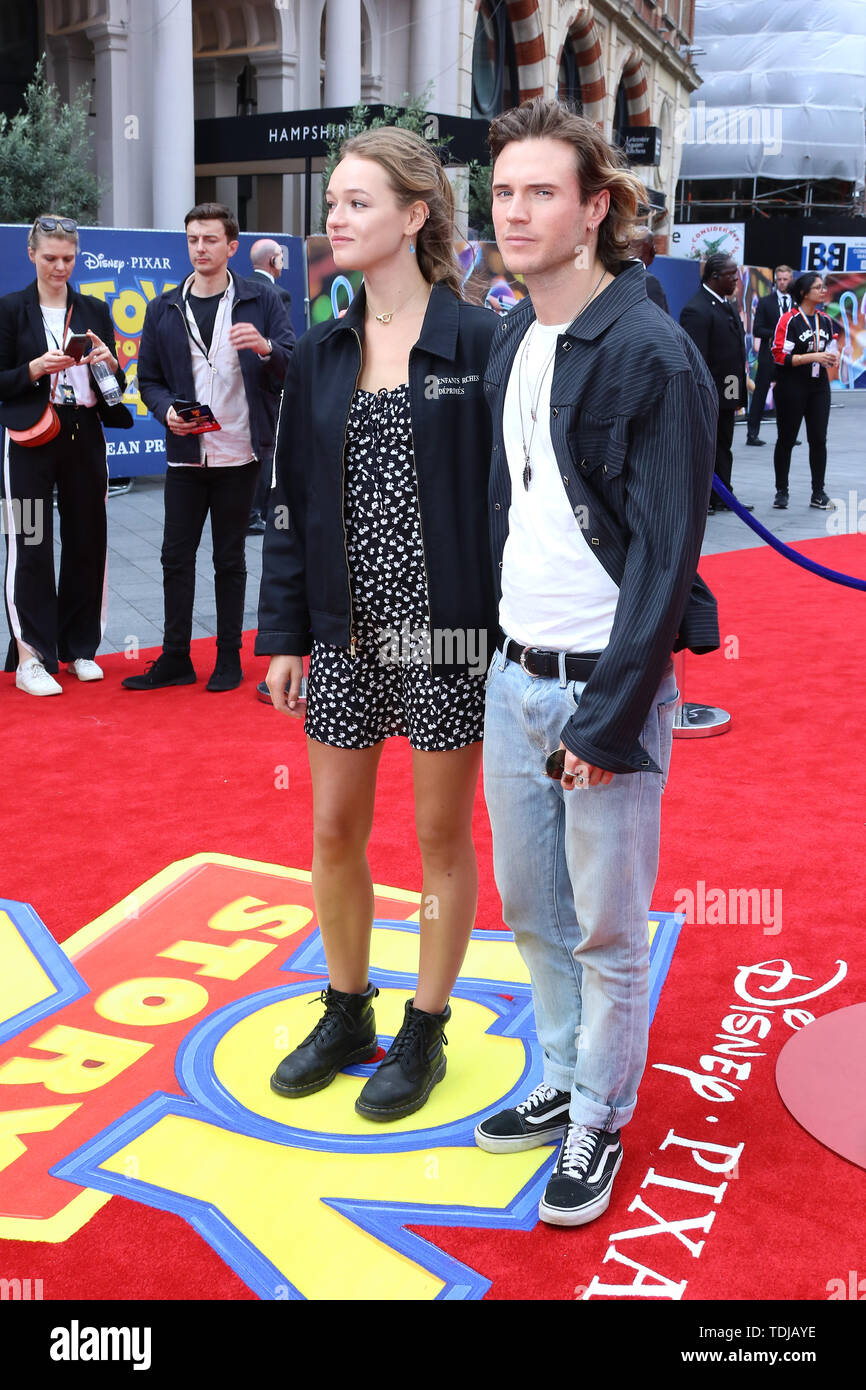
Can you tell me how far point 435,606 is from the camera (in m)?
2.58

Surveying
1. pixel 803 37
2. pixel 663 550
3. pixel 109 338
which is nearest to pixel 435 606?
pixel 663 550

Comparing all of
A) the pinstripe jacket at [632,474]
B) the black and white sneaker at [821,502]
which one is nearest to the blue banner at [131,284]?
the black and white sneaker at [821,502]

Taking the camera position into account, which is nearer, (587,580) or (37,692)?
(587,580)

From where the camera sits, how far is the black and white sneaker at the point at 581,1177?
239 centimetres

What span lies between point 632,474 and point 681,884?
2.00m

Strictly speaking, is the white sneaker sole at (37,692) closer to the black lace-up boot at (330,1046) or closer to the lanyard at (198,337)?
the lanyard at (198,337)

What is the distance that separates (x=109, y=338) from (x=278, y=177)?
15.8m

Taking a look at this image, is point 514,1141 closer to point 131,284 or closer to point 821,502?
point 131,284

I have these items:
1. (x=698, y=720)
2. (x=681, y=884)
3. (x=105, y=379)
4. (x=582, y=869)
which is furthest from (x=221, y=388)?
(x=582, y=869)

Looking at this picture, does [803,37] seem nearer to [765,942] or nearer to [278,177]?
[278,177]

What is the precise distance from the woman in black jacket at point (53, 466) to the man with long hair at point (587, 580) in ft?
12.1

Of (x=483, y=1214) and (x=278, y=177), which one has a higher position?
(x=278, y=177)

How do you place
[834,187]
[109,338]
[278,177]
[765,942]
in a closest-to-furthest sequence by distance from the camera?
[765,942] < [109,338] < [278,177] < [834,187]

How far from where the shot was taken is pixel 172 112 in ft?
52.4
